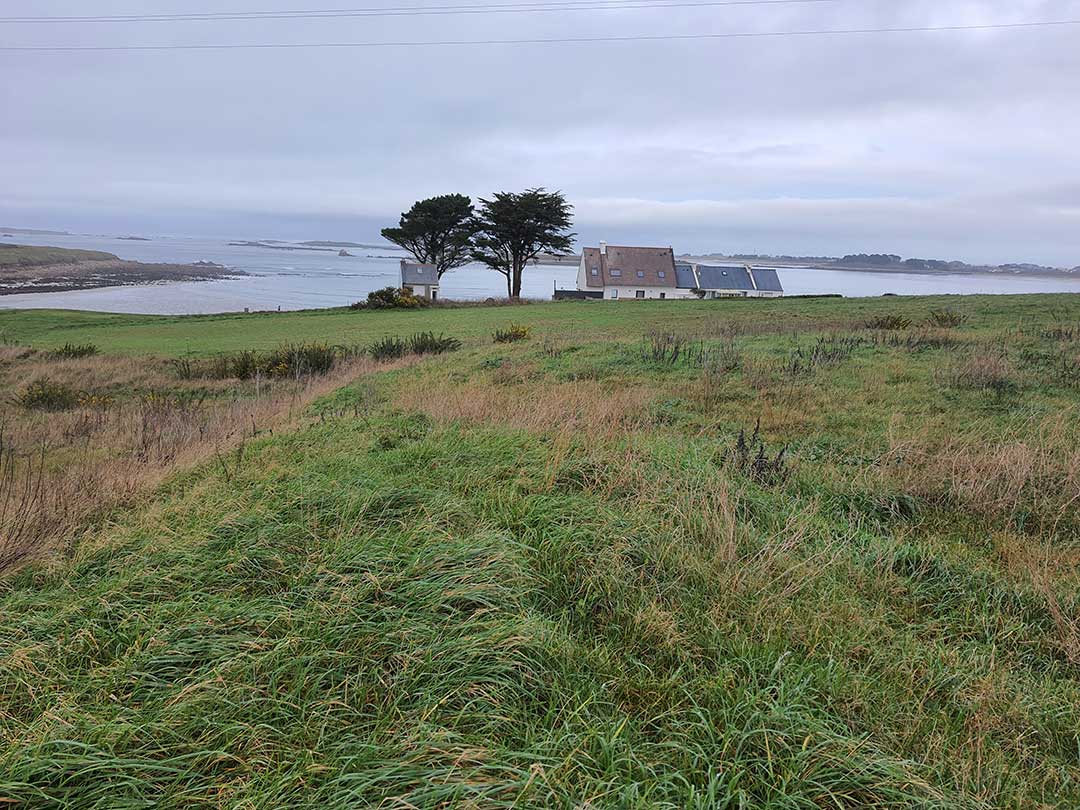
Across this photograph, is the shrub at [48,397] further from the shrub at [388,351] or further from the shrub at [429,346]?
the shrub at [429,346]

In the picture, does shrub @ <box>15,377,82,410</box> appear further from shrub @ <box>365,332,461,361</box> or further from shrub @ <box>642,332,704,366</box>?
shrub @ <box>642,332,704,366</box>

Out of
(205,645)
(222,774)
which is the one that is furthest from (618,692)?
(205,645)

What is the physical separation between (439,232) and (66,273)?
7423cm

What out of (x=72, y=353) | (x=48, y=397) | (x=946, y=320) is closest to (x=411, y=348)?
(x=48, y=397)

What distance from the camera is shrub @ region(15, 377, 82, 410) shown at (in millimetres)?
13102

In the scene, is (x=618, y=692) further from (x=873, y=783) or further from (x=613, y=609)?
(x=873, y=783)

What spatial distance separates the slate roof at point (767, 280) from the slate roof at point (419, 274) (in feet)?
127

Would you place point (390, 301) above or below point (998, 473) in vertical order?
above

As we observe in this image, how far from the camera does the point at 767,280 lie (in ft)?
229

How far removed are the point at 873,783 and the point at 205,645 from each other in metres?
2.85

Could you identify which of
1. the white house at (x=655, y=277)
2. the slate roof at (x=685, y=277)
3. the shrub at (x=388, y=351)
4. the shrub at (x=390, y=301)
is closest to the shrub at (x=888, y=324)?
the shrub at (x=388, y=351)

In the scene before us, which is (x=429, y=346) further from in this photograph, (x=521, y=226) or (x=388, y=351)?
(x=521, y=226)

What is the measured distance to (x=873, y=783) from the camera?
2.04m

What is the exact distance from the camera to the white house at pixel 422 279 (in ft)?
176
